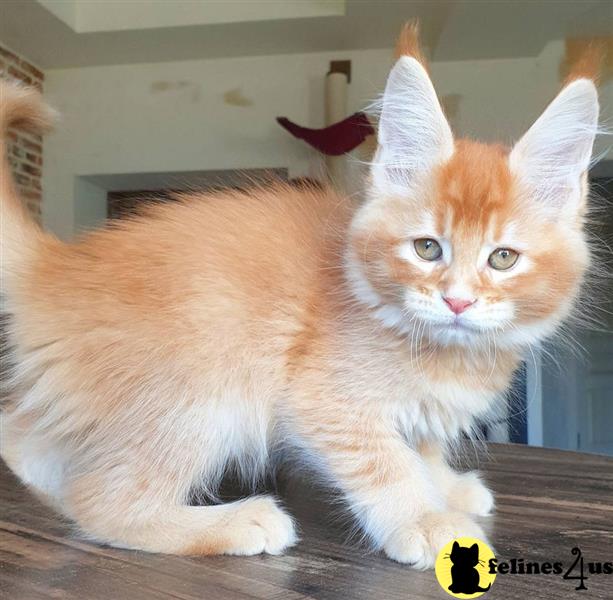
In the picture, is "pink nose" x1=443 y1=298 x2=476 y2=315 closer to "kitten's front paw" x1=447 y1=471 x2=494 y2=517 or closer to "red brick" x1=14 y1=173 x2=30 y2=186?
"kitten's front paw" x1=447 y1=471 x2=494 y2=517

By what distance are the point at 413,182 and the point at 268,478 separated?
59cm

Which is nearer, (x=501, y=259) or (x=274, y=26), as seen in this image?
(x=501, y=259)

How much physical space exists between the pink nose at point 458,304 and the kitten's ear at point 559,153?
0.62ft

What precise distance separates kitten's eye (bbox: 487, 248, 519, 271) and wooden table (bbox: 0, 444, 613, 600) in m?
0.34

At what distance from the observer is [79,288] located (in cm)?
88

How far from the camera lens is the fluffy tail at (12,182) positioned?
941mm

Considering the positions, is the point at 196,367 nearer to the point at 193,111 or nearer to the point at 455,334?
the point at 455,334

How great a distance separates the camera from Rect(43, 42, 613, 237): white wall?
3.64m

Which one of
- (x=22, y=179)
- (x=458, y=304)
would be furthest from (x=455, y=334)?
(x=22, y=179)

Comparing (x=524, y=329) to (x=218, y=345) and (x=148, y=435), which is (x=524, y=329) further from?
(x=148, y=435)

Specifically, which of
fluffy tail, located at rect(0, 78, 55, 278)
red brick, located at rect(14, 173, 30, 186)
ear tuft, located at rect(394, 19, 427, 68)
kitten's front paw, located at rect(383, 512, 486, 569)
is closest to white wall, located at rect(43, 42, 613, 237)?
red brick, located at rect(14, 173, 30, 186)

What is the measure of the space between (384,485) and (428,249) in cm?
30

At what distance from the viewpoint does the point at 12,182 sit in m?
1.00

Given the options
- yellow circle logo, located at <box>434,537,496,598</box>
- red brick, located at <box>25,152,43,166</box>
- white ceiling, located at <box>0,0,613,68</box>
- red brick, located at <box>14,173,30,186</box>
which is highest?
white ceiling, located at <box>0,0,613,68</box>
